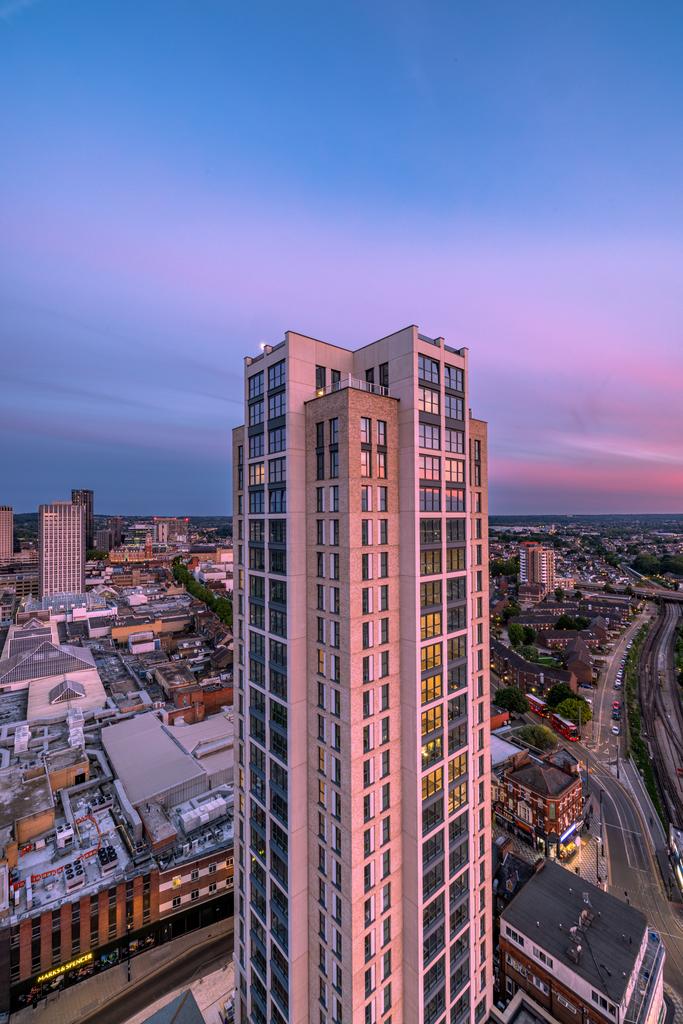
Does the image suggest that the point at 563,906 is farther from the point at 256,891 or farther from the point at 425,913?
the point at 256,891

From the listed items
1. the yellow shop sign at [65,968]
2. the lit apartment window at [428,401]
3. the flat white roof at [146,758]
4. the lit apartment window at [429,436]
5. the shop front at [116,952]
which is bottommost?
the shop front at [116,952]

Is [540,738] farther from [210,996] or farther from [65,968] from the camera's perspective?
[65,968]

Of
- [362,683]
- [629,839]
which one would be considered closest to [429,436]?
[362,683]

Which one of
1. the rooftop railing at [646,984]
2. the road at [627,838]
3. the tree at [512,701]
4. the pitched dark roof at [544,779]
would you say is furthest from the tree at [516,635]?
the rooftop railing at [646,984]

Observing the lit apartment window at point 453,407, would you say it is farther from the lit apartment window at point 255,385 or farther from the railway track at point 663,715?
the railway track at point 663,715

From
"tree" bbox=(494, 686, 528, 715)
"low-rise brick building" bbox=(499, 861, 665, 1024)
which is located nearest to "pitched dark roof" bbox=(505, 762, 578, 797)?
"low-rise brick building" bbox=(499, 861, 665, 1024)

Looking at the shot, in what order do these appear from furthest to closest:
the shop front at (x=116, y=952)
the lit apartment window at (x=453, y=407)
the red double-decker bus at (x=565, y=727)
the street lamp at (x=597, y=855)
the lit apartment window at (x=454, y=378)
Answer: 1. the red double-decker bus at (x=565, y=727)
2. the street lamp at (x=597, y=855)
3. the shop front at (x=116, y=952)
4. the lit apartment window at (x=453, y=407)
5. the lit apartment window at (x=454, y=378)
